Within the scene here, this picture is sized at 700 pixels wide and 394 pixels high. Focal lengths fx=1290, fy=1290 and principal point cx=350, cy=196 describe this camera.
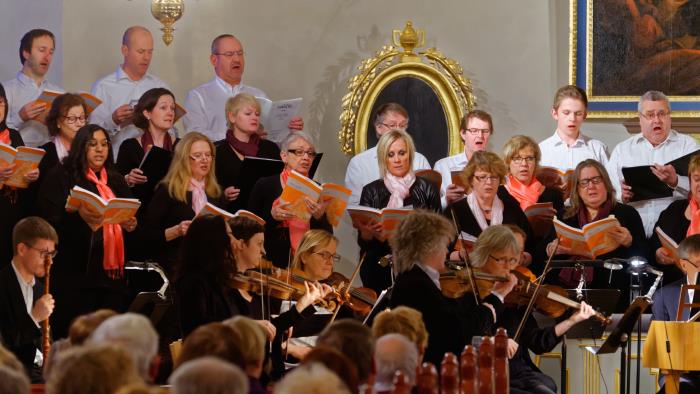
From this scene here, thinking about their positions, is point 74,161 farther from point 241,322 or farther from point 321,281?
point 241,322

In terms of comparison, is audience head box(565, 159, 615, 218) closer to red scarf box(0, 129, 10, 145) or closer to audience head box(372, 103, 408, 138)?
audience head box(372, 103, 408, 138)

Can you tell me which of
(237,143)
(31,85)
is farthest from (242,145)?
(31,85)

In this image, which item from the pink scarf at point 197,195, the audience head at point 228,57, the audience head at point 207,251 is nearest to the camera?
the audience head at point 207,251

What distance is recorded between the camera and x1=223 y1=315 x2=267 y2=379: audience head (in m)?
3.87

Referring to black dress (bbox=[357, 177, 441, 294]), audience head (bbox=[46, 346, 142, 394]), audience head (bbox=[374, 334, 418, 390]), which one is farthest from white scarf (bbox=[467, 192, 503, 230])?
audience head (bbox=[46, 346, 142, 394])

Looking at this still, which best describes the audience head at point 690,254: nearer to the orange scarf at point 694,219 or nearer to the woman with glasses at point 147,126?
the orange scarf at point 694,219

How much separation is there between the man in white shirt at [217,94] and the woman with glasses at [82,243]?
164cm

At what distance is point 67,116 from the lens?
7594 mm

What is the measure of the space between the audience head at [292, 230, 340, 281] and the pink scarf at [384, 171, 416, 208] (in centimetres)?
106

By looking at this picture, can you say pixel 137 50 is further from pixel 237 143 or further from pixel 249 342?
pixel 249 342

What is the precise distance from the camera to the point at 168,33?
31.8 feet

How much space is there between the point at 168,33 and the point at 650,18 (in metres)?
3.88

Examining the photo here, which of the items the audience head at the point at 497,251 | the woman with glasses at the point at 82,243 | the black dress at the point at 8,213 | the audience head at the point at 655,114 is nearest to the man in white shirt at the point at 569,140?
the audience head at the point at 655,114

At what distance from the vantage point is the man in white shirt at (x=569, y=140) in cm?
877
